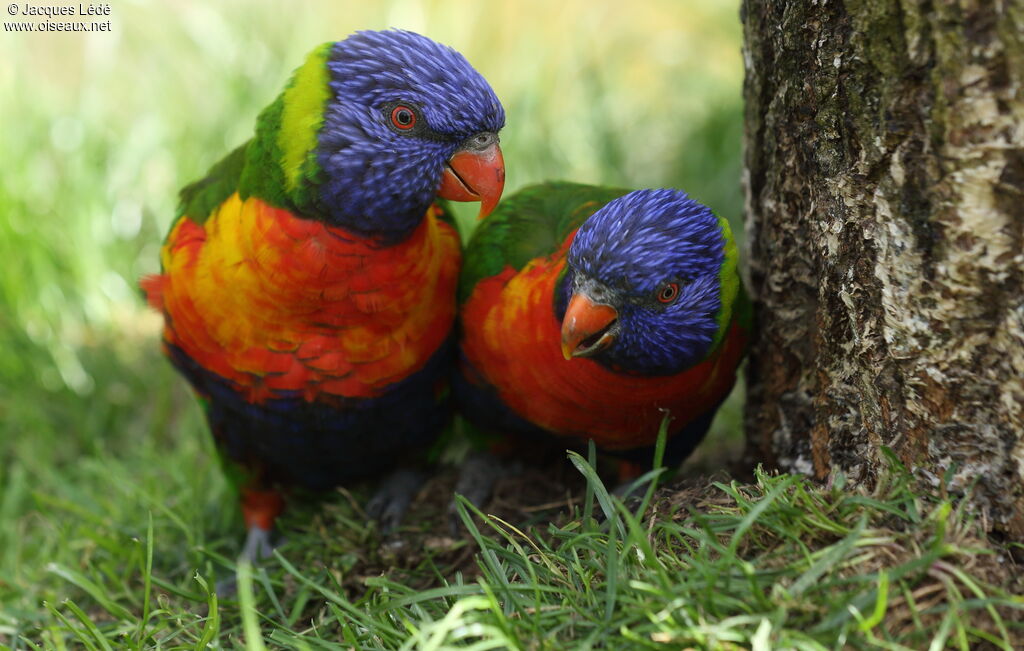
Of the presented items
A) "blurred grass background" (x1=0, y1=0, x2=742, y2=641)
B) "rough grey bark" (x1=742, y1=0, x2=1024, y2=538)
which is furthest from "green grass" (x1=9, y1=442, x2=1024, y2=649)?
"blurred grass background" (x1=0, y1=0, x2=742, y2=641)

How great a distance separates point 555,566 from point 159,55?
4365 millimetres

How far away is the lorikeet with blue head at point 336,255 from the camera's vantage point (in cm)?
222

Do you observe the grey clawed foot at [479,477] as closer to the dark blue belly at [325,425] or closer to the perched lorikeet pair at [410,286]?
the dark blue belly at [325,425]

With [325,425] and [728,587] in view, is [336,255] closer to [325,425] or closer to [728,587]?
[325,425]

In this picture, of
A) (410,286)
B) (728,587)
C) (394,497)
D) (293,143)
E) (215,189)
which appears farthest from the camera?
(394,497)

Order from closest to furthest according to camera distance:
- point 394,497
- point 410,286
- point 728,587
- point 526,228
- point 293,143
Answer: point 728,587 < point 293,143 < point 410,286 < point 526,228 < point 394,497

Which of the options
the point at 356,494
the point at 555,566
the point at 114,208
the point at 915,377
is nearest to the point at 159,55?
the point at 114,208

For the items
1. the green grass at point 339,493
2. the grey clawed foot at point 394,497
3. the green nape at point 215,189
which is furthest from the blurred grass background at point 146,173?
the green nape at point 215,189

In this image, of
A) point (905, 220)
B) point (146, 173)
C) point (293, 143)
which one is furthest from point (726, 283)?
point (146, 173)

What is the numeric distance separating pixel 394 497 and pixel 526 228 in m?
1.11

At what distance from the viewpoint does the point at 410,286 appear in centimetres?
247

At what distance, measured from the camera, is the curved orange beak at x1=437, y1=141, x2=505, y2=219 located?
7.60ft

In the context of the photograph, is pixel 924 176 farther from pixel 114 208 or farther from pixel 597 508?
pixel 114 208

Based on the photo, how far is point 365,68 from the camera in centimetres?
223
